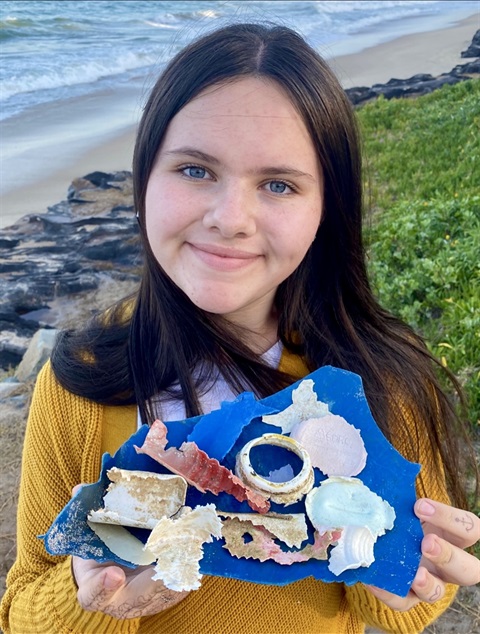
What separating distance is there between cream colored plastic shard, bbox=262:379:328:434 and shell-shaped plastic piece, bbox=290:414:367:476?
0.02m

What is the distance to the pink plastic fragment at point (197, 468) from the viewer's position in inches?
51.9

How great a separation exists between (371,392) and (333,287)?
44 cm

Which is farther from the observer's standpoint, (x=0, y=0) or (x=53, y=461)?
(x=0, y=0)

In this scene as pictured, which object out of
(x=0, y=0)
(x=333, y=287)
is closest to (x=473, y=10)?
(x=0, y=0)

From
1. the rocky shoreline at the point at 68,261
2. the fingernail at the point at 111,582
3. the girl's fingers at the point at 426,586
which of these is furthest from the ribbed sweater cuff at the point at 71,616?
the rocky shoreline at the point at 68,261

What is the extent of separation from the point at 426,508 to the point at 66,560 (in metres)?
0.96

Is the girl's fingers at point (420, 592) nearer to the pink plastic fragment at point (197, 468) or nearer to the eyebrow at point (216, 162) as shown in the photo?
the pink plastic fragment at point (197, 468)

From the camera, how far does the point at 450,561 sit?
1.46 meters

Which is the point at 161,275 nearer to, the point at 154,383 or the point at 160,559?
the point at 154,383

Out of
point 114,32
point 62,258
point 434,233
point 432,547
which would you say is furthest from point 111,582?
point 114,32

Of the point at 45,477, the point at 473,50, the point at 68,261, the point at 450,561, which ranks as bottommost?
the point at 68,261

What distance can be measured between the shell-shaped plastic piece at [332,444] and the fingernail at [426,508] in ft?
0.49

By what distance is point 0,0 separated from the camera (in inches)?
811

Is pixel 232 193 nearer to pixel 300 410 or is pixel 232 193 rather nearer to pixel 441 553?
pixel 300 410
